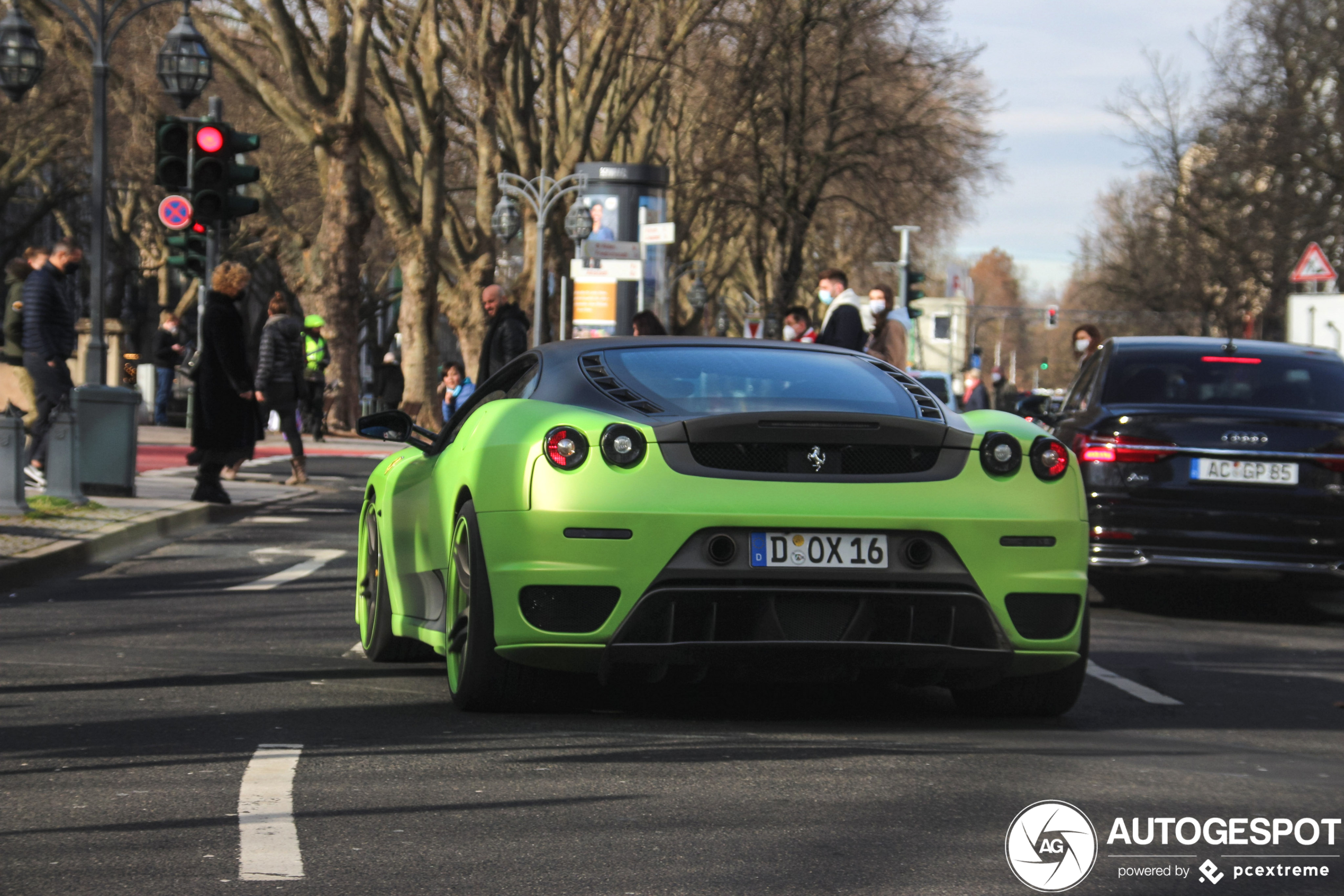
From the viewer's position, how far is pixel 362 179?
1346 inches

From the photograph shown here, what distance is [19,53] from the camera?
75.0 feet

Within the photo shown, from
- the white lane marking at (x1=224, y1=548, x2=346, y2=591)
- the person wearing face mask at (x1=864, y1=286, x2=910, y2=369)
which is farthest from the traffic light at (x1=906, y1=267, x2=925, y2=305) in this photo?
the white lane marking at (x1=224, y1=548, x2=346, y2=591)

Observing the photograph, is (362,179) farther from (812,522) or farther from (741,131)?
(812,522)

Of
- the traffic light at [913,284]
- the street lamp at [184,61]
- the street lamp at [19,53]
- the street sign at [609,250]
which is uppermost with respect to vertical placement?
the street lamp at [19,53]

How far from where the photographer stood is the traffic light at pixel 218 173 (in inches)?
707

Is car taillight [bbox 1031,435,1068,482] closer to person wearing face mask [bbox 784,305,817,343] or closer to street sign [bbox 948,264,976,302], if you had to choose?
person wearing face mask [bbox 784,305,817,343]

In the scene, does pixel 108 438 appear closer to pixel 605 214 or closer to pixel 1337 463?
pixel 1337 463

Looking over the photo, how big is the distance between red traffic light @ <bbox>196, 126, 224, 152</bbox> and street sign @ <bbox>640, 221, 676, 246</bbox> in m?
13.2

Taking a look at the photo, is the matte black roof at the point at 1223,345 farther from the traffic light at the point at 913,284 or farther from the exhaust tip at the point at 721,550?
the traffic light at the point at 913,284

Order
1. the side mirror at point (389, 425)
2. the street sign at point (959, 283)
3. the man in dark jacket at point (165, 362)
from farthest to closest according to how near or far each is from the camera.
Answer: the street sign at point (959, 283)
the man in dark jacket at point (165, 362)
the side mirror at point (389, 425)

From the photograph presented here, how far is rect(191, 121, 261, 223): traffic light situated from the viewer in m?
18.0

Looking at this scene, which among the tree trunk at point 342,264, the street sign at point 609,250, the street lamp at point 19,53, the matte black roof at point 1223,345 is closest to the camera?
the matte black roof at point 1223,345

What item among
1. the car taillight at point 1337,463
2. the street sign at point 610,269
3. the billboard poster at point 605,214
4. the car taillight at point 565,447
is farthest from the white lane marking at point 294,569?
the billboard poster at point 605,214

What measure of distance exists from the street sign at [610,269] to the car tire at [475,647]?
25963mm
